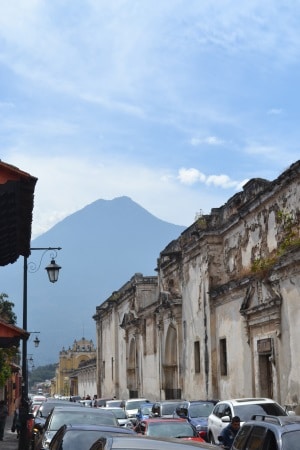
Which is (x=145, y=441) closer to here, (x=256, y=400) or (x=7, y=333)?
(x=7, y=333)

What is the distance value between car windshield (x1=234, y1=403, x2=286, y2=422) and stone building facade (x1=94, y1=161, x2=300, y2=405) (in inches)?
151

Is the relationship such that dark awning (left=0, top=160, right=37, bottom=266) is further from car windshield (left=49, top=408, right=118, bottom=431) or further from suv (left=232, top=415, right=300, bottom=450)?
suv (left=232, top=415, right=300, bottom=450)

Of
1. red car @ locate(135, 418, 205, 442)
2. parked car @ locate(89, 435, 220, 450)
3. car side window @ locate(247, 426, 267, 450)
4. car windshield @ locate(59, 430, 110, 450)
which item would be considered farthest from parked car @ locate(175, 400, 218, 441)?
parked car @ locate(89, 435, 220, 450)

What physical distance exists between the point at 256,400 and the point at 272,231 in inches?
333

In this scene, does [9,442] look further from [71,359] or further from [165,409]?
[71,359]

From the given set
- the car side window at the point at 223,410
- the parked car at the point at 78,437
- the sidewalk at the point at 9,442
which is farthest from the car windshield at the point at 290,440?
the sidewalk at the point at 9,442

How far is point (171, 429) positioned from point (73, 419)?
2659 millimetres

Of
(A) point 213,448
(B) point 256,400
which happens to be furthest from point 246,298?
(A) point 213,448

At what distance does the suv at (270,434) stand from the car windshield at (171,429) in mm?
4999

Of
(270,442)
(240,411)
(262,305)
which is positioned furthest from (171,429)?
(262,305)

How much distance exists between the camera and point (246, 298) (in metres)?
27.8

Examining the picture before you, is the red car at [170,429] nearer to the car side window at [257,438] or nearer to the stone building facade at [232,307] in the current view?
the car side window at [257,438]

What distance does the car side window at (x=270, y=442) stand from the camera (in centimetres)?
978

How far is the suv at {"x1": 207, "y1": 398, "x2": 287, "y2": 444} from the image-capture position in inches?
746
